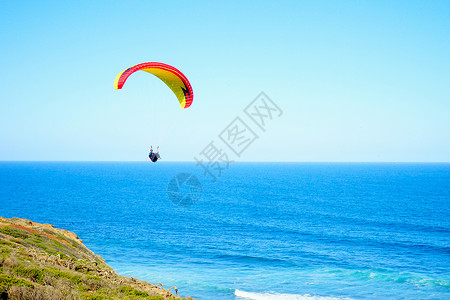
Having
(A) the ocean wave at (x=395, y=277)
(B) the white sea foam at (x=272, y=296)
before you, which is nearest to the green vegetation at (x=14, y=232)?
(B) the white sea foam at (x=272, y=296)

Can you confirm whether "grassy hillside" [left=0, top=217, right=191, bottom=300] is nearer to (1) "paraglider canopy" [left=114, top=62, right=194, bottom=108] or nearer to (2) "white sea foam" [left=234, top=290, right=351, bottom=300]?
(1) "paraglider canopy" [left=114, top=62, right=194, bottom=108]

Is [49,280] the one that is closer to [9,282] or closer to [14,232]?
[9,282]

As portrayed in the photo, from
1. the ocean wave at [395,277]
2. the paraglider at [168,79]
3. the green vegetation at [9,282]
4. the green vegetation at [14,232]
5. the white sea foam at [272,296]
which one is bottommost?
the green vegetation at [9,282]

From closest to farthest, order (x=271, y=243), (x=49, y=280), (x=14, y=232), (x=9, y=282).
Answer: (x=9, y=282) → (x=49, y=280) → (x=14, y=232) → (x=271, y=243)

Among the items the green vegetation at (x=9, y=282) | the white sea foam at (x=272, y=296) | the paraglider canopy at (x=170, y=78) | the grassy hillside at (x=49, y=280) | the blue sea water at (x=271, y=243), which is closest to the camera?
the green vegetation at (x=9, y=282)

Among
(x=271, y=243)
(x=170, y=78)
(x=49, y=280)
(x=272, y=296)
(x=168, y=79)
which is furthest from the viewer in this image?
(x=271, y=243)

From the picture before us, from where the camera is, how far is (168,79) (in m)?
27.3

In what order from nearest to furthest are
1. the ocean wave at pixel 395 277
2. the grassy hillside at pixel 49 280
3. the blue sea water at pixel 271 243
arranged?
the grassy hillside at pixel 49 280 < the blue sea water at pixel 271 243 < the ocean wave at pixel 395 277

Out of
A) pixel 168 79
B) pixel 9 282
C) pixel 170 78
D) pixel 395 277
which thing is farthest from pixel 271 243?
pixel 9 282

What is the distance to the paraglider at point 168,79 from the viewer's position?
23188 millimetres

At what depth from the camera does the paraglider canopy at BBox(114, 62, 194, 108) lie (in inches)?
912

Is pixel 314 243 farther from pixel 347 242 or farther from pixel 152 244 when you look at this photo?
pixel 152 244

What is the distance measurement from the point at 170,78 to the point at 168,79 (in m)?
0.38

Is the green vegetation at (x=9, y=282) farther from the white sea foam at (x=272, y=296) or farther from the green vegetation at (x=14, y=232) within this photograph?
the white sea foam at (x=272, y=296)
